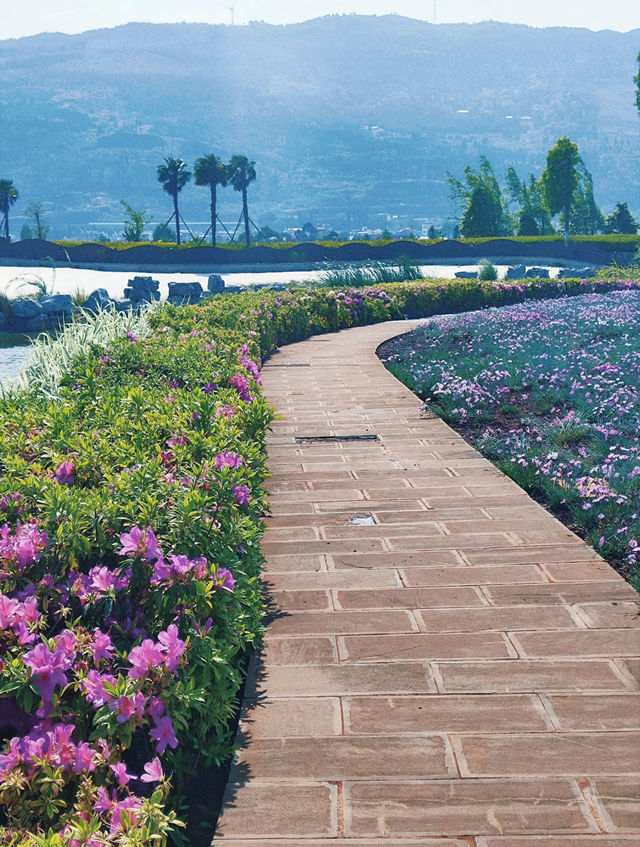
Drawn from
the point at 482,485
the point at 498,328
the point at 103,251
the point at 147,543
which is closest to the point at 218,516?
the point at 147,543

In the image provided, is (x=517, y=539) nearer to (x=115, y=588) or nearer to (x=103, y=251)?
(x=115, y=588)

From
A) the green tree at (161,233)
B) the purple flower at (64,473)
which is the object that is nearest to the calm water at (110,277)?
the purple flower at (64,473)

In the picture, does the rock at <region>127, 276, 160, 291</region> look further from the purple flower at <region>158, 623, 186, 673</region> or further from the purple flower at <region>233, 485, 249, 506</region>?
the purple flower at <region>158, 623, 186, 673</region>

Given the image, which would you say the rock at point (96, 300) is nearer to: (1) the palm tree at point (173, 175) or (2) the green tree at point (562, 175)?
(2) the green tree at point (562, 175)

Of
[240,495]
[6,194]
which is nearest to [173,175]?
[6,194]

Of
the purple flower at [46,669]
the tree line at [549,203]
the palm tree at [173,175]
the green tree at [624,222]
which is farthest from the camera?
the palm tree at [173,175]

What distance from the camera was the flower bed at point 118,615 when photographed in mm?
2180

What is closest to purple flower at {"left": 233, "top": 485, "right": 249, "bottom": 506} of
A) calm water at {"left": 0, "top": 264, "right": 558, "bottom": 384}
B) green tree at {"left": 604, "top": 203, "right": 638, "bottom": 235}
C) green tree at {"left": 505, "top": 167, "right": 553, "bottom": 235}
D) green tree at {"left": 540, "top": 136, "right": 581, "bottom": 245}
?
calm water at {"left": 0, "top": 264, "right": 558, "bottom": 384}

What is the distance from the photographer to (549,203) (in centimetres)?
5447

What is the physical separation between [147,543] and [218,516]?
52 cm

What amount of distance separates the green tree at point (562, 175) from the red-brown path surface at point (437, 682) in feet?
167

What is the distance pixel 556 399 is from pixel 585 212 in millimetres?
66836

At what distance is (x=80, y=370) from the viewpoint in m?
6.14

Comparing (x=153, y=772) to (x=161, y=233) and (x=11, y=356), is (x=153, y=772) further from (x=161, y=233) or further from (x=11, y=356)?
(x=161, y=233)
